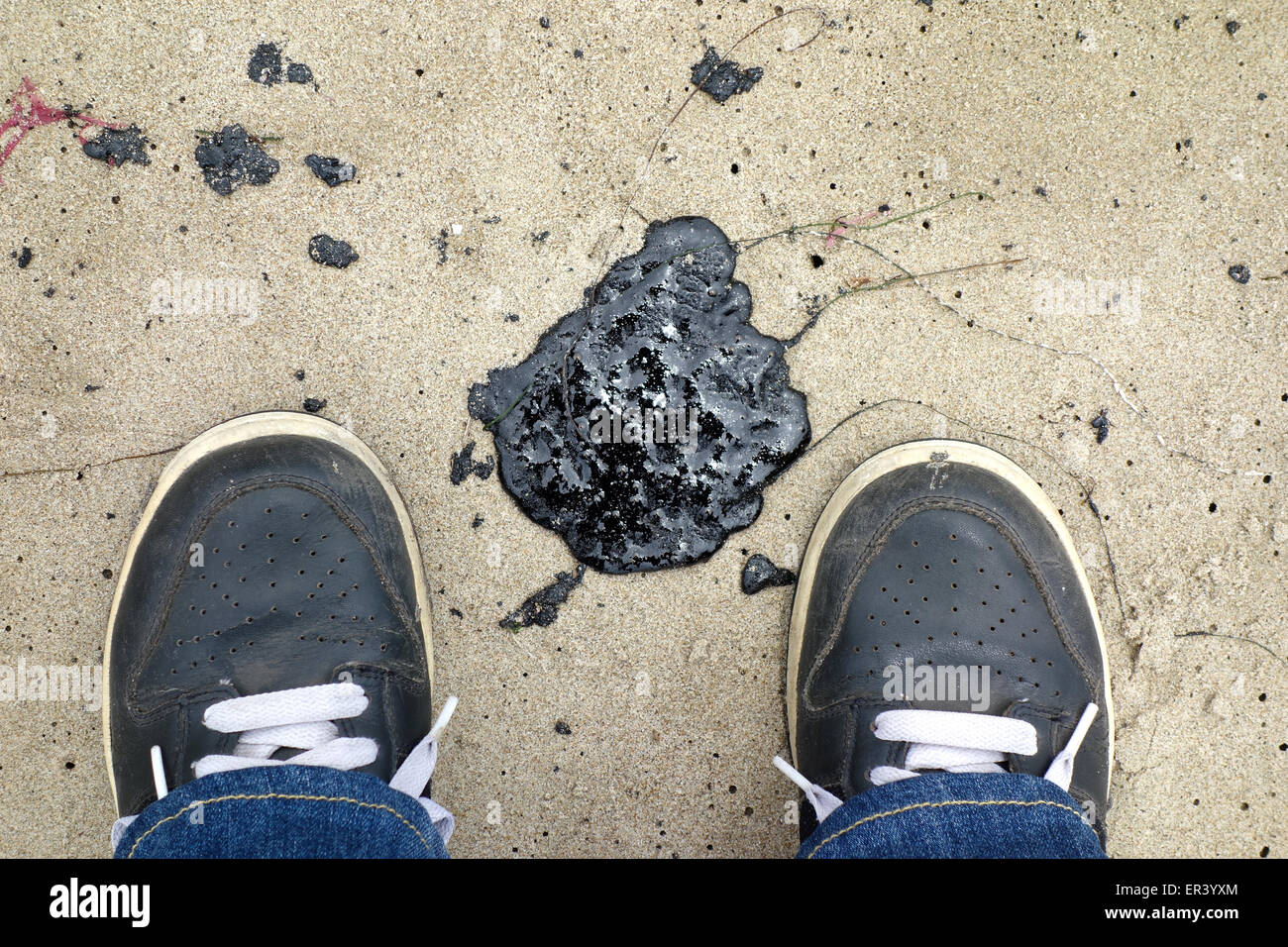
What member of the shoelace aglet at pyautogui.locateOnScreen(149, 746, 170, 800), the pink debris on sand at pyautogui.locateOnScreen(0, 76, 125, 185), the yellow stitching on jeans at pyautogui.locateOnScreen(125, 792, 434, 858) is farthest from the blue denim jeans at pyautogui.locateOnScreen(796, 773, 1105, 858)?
the pink debris on sand at pyautogui.locateOnScreen(0, 76, 125, 185)

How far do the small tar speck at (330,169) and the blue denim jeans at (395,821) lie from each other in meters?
1.15

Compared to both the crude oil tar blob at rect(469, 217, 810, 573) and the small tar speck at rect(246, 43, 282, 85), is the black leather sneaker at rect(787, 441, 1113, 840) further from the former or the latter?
the small tar speck at rect(246, 43, 282, 85)

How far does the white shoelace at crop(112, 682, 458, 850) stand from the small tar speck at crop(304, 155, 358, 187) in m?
1.02

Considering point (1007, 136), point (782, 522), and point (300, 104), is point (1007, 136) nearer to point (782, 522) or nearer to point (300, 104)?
point (782, 522)

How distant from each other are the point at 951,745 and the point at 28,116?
226 centimetres

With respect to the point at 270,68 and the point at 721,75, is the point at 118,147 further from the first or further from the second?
the point at 721,75

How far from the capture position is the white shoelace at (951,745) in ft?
4.99

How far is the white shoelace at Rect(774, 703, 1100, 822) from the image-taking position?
4.99 feet

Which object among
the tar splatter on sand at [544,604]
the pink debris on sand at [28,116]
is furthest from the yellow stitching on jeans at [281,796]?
the pink debris on sand at [28,116]

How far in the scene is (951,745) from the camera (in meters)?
1.53

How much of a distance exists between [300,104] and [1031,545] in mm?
1767

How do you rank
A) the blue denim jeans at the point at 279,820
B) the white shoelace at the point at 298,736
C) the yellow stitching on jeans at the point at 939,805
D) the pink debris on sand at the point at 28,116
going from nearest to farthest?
the blue denim jeans at the point at 279,820, the yellow stitching on jeans at the point at 939,805, the white shoelace at the point at 298,736, the pink debris on sand at the point at 28,116

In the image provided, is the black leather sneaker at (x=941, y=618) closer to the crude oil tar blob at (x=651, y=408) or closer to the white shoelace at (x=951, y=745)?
the white shoelace at (x=951, y=745)

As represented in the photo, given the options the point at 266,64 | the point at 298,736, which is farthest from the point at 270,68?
the point at 298,736
